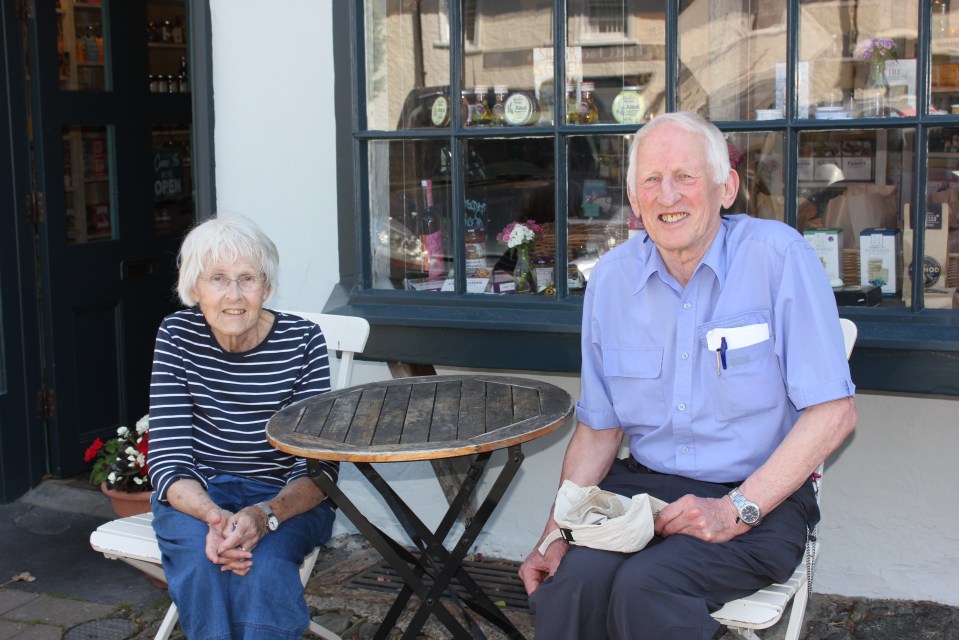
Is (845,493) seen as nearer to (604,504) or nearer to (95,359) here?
(604,504)

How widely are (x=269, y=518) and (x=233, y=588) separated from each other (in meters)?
0.19

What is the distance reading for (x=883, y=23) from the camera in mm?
3285

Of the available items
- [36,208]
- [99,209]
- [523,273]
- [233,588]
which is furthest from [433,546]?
[99,209]

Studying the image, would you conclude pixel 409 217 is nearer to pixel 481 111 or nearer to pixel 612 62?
pixel 481 111

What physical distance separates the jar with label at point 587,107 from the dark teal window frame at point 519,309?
83 mm

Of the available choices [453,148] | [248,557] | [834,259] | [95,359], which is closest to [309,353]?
[248,557]

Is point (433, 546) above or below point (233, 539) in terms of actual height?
below

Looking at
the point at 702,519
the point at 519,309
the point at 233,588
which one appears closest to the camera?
the point at 702,519

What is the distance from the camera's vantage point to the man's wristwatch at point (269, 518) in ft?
9.16

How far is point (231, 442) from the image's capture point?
302 centimetres

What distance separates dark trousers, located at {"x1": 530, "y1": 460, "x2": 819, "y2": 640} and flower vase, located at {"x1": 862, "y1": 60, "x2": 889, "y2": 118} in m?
1.29

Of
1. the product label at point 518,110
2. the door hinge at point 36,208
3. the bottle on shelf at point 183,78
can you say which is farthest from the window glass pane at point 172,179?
the product label at point 518,110

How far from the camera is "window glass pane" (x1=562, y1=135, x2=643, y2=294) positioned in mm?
3551

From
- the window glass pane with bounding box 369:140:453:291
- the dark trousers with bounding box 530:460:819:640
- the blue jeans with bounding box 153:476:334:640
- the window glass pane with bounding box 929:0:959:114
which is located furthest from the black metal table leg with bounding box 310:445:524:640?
the window glass pane with bounding box 929:0:959:114
